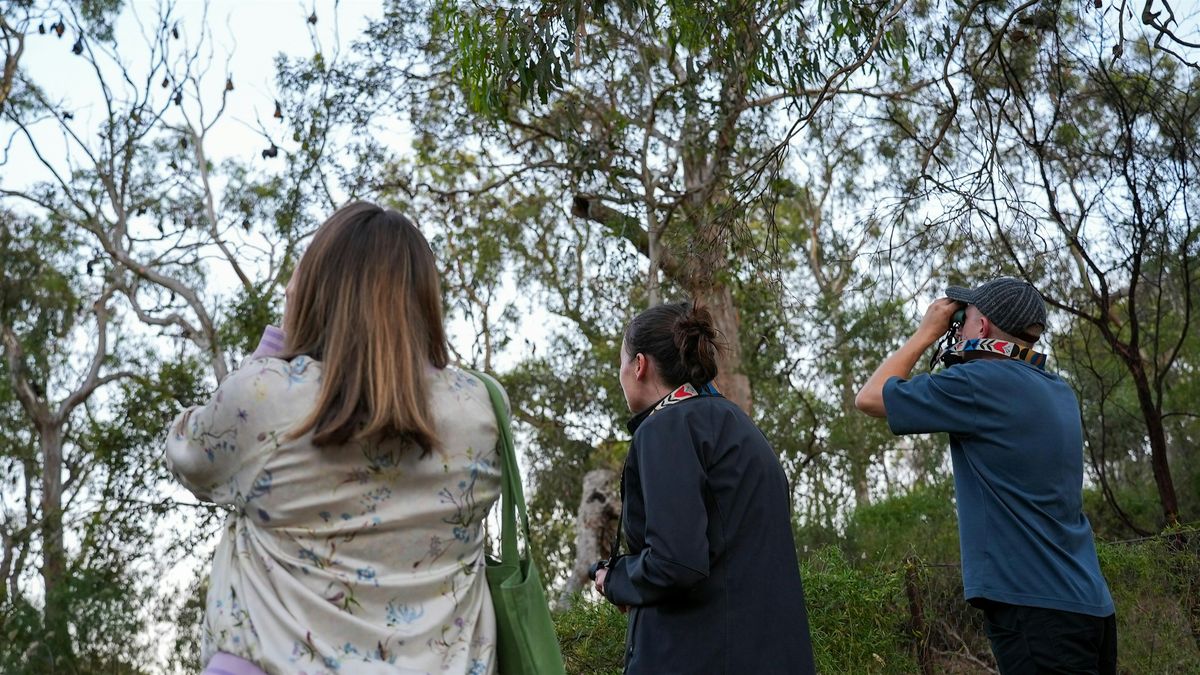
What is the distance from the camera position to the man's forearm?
315 centimetres

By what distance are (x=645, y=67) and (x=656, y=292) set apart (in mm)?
2334

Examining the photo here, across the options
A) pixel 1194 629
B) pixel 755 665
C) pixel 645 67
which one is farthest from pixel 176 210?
pixel 755 665

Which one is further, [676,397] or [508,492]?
[676,397]

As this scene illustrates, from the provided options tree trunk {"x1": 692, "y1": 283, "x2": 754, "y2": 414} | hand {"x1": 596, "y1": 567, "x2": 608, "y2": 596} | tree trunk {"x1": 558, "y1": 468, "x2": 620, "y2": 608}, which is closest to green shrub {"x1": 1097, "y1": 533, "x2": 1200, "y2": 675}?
hand {"x1": 596, "y1": 567, "x2": 608, "y2": 596}

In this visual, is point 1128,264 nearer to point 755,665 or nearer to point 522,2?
point 522,2

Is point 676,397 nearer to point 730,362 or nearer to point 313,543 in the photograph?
point 313,543

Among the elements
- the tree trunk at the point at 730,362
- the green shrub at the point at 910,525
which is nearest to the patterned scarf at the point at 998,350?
the green shrub at the point at 910,525

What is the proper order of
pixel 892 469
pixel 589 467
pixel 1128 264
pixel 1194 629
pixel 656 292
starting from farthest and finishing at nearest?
pixel 892 469
pixel 589 467
pixel 656 292
pixel 1128 264
pixel 1194 629

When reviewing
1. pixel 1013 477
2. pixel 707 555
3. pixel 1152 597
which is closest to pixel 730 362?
pixel 1152 597

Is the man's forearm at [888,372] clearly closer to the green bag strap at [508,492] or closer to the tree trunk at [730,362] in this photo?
the green bag strap at [508,492]

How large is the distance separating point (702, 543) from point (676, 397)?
1.20 ft

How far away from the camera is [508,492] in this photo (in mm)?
1961

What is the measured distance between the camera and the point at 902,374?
3.19 metres

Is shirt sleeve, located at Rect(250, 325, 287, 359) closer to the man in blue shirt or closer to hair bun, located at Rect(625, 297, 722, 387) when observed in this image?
hair bun, located at Rect(625, 297, 722, 387)
